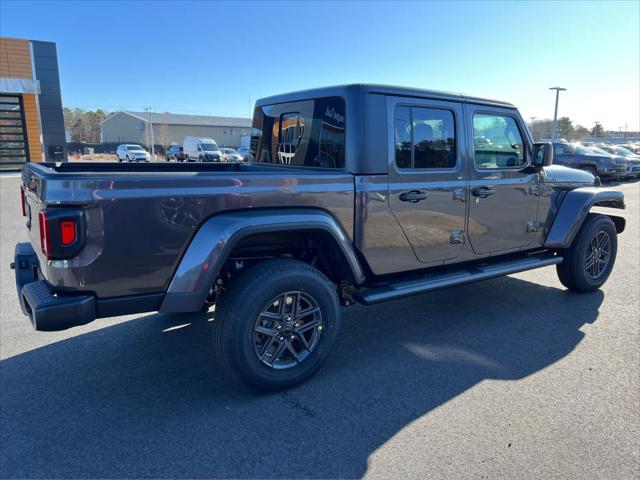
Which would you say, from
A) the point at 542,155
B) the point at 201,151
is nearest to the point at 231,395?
the point at 542,155

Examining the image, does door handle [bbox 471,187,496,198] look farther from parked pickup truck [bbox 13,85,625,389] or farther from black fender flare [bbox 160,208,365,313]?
black fender flare [bbox 160,208,365,313]

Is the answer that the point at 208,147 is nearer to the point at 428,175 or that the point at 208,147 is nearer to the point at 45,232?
the point at 428,175

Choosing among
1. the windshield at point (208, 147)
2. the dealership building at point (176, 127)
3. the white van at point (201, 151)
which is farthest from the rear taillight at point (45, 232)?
the dealership building at point (176, 127)

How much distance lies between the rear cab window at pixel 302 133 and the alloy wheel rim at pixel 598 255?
3344 mm

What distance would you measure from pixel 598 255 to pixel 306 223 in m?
3.93

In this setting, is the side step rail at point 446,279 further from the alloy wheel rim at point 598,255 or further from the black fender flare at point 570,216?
the alloy wheel rim at point 598,255

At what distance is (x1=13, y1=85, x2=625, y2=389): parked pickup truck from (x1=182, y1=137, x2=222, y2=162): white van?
95.5 feet

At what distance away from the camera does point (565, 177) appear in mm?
5082

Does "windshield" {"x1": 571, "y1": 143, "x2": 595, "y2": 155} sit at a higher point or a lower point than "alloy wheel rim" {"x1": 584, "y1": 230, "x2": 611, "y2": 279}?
higher

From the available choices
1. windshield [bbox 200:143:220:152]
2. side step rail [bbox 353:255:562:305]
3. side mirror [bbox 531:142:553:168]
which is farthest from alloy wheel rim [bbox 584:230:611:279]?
windshield [bbox 200:143:220:152]

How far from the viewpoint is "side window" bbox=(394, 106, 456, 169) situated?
373cm

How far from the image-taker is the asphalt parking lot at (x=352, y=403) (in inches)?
99.0

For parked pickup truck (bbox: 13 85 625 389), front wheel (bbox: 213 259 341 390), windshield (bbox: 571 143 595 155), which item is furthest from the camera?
windshield (bbox: 571 143 595 155)

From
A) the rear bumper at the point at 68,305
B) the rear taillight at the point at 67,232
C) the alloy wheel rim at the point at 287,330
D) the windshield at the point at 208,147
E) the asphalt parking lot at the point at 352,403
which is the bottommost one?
the asphalt parking lot at the point at 352,403
